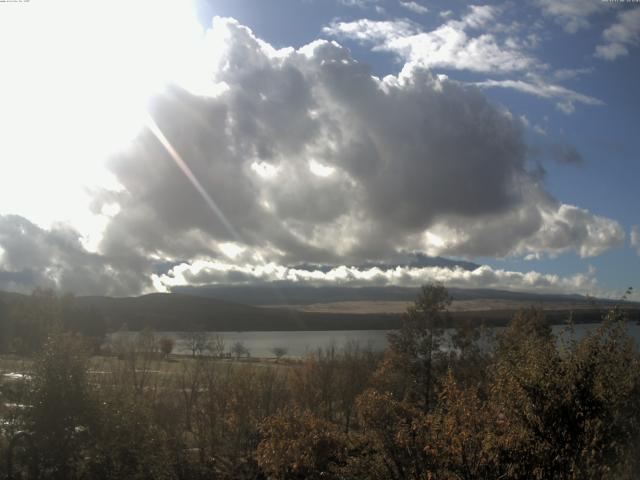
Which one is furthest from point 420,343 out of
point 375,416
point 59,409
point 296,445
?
point 375,416

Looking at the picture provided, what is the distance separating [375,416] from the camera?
57.1 ft

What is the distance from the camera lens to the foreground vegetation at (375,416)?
43.9ft

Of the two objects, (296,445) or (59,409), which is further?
(59,409)

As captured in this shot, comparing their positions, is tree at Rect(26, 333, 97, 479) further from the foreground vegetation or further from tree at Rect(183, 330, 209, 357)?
tree at Rect(183, 330, 209, 357)

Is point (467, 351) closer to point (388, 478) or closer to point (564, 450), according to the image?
point (388, 478)

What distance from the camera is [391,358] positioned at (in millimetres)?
42125

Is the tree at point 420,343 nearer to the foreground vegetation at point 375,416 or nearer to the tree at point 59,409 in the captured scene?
the foreground vegetation at point 375,416

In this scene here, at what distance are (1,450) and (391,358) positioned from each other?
23.7 metres

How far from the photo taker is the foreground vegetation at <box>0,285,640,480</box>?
1337cm

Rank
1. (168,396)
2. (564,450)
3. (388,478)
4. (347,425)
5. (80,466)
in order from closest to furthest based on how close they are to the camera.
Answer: (564,450) → (388,478) → (80,466) → (347,425) → (168,396)

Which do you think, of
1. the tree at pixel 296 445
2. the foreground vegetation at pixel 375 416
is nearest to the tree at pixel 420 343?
the foreground vegetation at pixel 375 416

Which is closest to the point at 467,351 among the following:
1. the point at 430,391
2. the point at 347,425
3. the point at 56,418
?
the point at 430,391

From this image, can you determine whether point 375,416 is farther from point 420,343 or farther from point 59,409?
point 420,343

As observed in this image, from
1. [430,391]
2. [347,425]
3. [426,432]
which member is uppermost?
[426,432]
